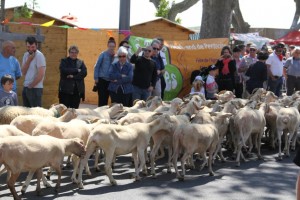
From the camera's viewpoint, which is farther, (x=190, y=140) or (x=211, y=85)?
(x=211, y=85)

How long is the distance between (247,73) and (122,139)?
6549 mm

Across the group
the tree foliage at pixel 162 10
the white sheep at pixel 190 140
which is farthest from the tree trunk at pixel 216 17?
the tree foliage at pixel 162 10

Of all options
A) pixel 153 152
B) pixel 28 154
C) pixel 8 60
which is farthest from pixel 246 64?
pixel 28 154

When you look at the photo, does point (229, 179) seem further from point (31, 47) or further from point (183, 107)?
point (31, 47)

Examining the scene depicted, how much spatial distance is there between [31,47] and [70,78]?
121 cm

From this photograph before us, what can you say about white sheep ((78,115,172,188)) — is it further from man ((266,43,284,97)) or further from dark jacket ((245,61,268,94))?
man ((266,43,284,97))

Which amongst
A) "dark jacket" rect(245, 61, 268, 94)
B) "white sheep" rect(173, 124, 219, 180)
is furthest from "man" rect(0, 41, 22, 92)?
"dark jacket" rect(245, 61, 268, 94)

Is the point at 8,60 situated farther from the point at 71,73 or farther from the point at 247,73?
the point at 247,73

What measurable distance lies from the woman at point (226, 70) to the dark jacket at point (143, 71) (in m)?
2.19

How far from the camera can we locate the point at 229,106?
376 inches

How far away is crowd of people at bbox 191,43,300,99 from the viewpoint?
12.4 m

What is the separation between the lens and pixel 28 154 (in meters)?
6.11

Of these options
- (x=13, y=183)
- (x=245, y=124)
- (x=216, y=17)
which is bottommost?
(x=13, y=183)

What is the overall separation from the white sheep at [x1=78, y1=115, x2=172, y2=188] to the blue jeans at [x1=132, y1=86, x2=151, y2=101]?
10.0ft
